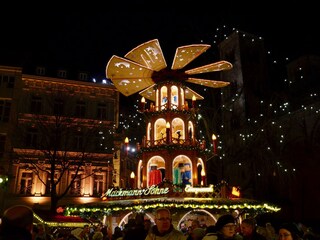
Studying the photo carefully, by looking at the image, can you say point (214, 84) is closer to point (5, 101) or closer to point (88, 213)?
point (88, 213)

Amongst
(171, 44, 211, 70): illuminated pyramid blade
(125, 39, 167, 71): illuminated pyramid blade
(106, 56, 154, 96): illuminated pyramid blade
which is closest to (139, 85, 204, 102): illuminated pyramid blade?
(106, 56, 154, 96): illuminated pyramid blade

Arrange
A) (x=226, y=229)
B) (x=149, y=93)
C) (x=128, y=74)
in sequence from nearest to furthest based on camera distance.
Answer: (x=226, y=229) < (x=128, y=74) < (x=149, y=93)

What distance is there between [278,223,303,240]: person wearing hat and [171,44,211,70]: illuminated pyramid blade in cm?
1847

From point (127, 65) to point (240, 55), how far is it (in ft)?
100

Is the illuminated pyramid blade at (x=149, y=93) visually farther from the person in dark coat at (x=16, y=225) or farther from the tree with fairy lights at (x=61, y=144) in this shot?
the person in dark coat at (x=16, y=225)

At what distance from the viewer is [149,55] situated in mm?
23969

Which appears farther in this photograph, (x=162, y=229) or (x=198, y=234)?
(x=198, y=234)

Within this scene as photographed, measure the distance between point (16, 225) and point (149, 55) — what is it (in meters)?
21.4

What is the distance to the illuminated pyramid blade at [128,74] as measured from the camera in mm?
23859

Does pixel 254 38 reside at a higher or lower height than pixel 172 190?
higher

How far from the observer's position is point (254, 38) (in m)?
53.8

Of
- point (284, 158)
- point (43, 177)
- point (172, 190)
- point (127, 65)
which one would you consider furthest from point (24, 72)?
point (284, 158)

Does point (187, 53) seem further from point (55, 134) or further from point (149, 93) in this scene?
point (55, 134)

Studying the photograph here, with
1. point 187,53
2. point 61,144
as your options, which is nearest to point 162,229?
point 187,53
